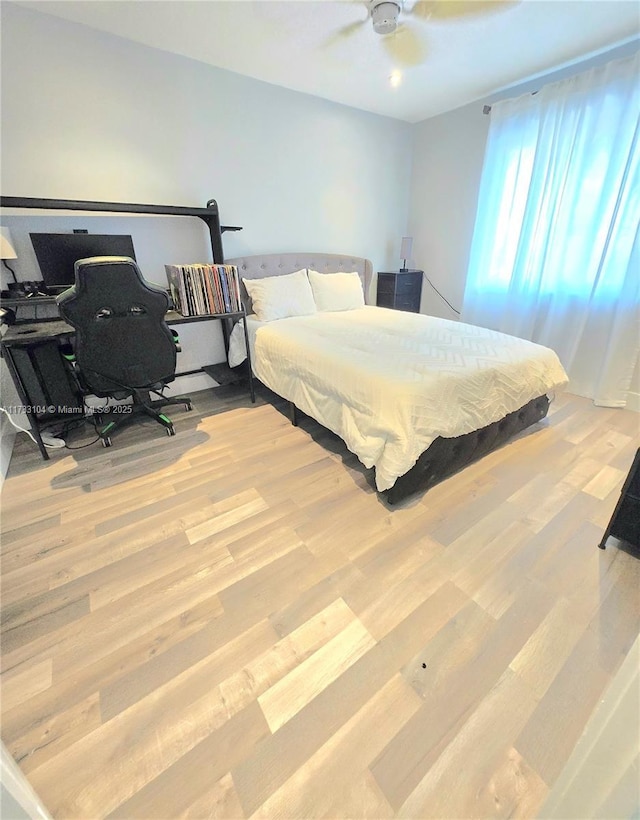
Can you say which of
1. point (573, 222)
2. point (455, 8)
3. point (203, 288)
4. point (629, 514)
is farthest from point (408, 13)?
point (629, 514)

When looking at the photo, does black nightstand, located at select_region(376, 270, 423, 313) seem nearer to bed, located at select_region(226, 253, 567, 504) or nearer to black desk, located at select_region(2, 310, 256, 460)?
bed, located at select_region(226, 253, 567, 504)

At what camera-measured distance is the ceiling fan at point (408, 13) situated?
5.95ft

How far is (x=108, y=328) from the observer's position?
1871mm

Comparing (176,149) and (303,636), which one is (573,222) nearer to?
(176,149)

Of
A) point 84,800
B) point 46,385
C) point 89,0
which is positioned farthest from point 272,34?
point 84,800

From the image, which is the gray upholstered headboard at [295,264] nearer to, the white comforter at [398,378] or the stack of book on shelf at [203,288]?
the stack of book on shelf at [203,288]

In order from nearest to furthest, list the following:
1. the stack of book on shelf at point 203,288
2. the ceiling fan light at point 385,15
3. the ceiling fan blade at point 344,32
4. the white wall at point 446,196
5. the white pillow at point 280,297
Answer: the ceiling fan light at point 385,15 < the ceiling fan blade at point 344,32 < the stack of book on shelf at point 203,288 < the white pillow at point 280,297 < the white wall at point 446,196

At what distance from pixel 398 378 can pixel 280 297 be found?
167 cm

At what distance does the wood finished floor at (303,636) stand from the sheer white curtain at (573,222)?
53.0 inches

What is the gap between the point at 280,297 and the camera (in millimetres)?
2924

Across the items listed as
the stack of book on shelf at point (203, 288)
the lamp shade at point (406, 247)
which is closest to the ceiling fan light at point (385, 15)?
the stack of book on shelf at point (203, 288)

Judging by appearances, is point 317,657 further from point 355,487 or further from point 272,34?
point 272,34

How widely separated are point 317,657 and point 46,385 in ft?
7.78

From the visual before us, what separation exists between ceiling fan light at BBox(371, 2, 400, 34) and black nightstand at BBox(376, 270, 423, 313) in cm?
Answer: 214
